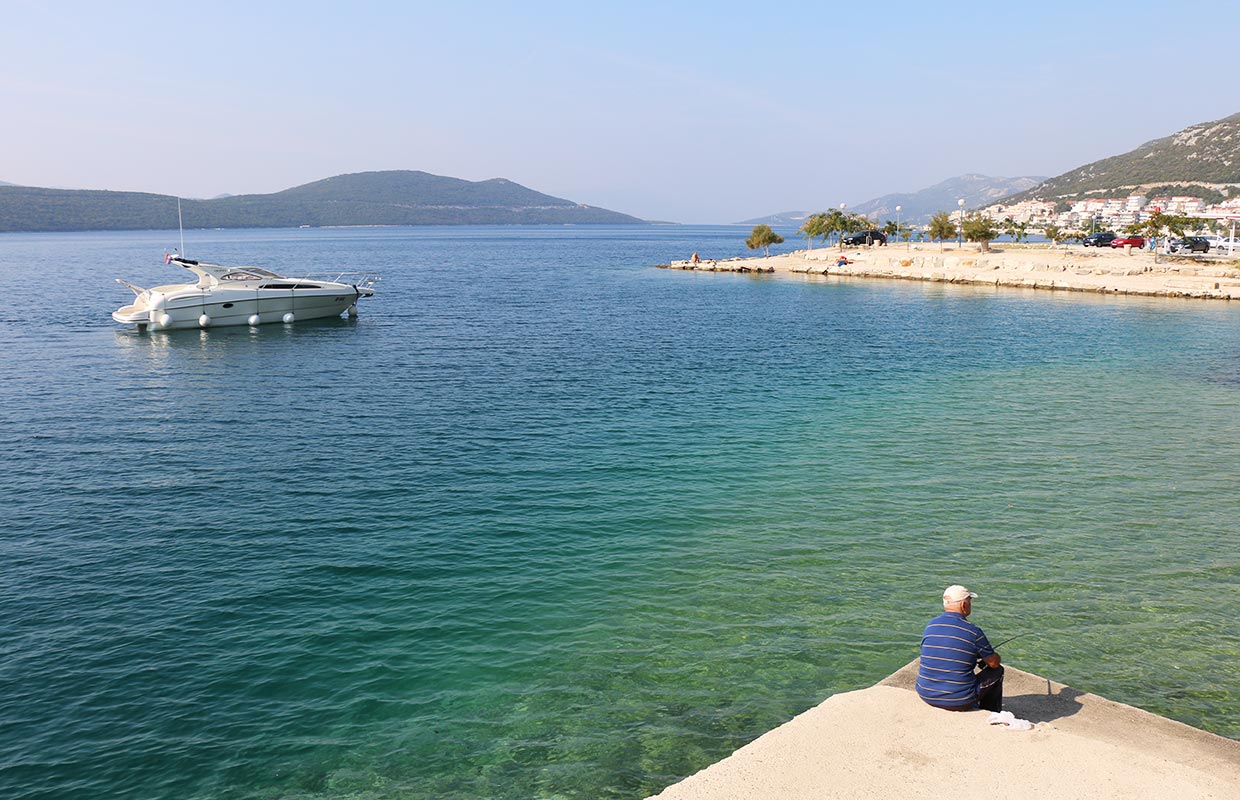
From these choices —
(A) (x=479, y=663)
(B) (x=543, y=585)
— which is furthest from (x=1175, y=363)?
(A) (x=479, y=663)

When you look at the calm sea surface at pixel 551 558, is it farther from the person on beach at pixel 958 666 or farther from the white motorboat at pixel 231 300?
the white motorboat at pixel 231 300

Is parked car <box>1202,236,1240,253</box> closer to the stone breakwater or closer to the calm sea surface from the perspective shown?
the stone breakwater

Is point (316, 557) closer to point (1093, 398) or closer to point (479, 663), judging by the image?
point (479, 663)

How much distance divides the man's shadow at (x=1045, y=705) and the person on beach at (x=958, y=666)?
0.84 ft

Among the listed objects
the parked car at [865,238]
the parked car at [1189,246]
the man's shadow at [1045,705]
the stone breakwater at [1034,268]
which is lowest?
the man's shadow at [1045,705]

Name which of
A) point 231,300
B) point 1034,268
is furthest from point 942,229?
point 231,300

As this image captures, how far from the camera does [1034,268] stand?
83.6 meters

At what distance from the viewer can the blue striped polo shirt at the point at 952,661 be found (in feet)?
30.9

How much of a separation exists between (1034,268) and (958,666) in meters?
84.8

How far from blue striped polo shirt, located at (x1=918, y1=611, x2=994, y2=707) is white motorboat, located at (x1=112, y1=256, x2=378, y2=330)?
55.4 meters

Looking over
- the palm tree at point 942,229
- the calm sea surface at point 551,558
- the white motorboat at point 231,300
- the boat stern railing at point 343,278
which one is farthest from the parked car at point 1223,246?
the white motorboat at point 231,300

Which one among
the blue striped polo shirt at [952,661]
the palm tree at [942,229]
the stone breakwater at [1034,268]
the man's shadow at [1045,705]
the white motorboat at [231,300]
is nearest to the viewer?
the blue striped polo shirt at [952,661]

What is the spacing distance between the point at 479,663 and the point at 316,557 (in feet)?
19.4

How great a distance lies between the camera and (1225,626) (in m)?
14.4
